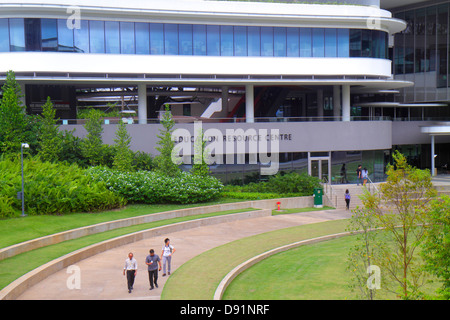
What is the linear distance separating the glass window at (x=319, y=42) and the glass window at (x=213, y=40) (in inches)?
311

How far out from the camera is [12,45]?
35812 millimetres

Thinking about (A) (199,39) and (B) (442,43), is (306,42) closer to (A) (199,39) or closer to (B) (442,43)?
(A) (199,39)

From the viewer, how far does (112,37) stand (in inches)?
1470

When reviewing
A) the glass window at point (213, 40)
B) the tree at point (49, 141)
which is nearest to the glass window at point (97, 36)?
the tree at point (49, 141)

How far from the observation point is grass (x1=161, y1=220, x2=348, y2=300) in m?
17.3

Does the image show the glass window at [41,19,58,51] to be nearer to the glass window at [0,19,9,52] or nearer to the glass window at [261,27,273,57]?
the glass window at [0,19,9,52]

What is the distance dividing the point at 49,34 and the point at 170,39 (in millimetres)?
8648

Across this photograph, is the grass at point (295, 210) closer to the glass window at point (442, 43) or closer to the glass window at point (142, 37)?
the glass window at point (142, 37)

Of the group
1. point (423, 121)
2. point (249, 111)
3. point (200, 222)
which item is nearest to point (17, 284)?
point (200, 222)

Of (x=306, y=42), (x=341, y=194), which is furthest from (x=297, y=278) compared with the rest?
(x=306, y=42)

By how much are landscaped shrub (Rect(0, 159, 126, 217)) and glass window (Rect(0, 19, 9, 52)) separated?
31.8 ft

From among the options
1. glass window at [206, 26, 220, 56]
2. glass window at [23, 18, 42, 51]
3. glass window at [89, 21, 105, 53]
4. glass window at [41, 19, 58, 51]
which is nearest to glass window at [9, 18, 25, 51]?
glass window at [23, 18, 42, 51]
